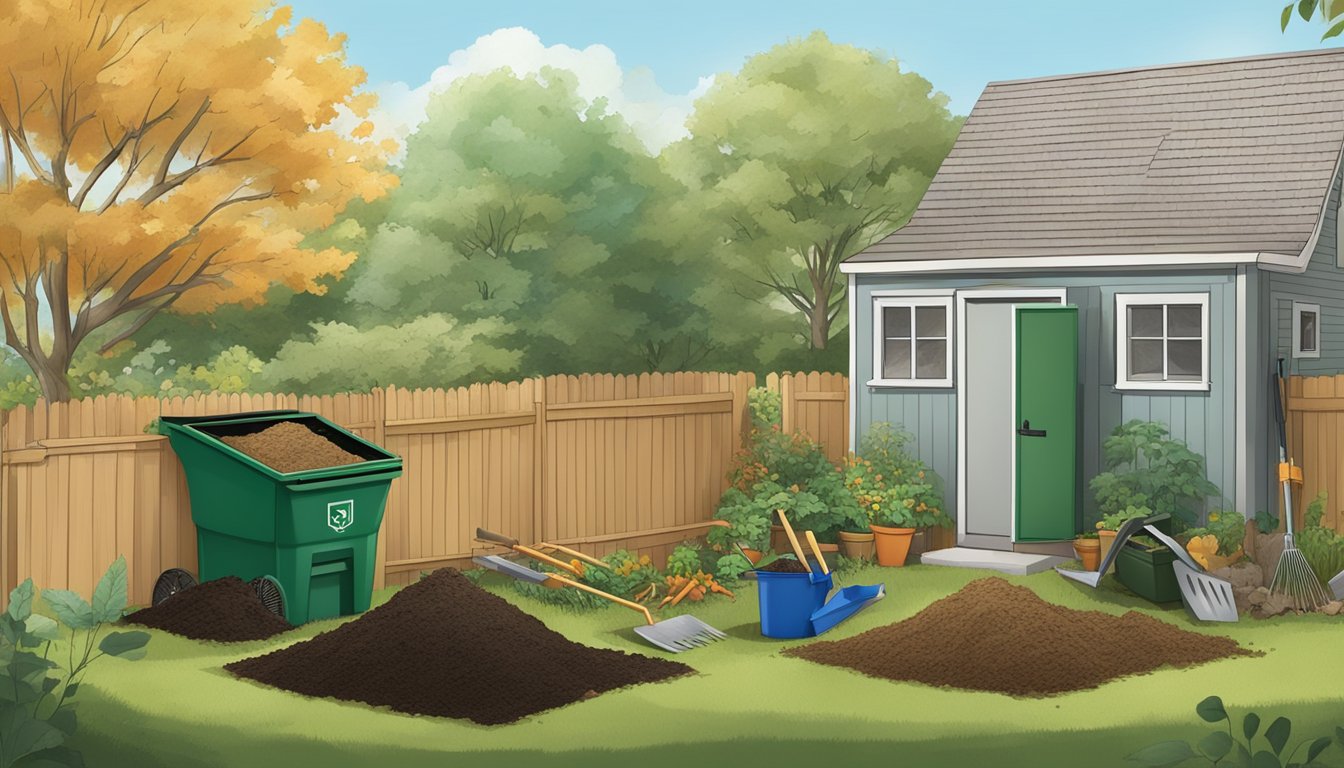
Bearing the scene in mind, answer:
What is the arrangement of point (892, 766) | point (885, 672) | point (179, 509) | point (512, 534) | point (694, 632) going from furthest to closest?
point (512, 534) → point (179, 509) → point (694, 632) → point (885, 672) → point (892, 766)

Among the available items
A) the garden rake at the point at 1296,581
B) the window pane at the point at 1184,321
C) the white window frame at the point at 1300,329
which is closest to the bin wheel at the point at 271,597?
the garden rake at the point at 1296,581

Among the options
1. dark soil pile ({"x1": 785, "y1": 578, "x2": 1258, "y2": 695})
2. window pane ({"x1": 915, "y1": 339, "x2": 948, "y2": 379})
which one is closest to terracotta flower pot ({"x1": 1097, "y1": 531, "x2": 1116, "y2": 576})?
window pane ({"x1": 915, "y1": 339, "x2": 948, "y2": 379})

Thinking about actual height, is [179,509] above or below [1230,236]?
below

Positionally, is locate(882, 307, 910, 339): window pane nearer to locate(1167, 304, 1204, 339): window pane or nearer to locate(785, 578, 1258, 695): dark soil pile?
locate(1167, 304, 1204, 339): window pane

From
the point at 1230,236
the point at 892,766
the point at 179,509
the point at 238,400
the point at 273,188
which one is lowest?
the point at 892,766

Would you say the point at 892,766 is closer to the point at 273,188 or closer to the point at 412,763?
the point at 412,763

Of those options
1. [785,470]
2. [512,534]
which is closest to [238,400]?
[512,534]

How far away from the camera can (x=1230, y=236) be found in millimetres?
12242

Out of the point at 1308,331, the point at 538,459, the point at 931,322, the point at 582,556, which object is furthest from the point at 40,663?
the point at 1308,331

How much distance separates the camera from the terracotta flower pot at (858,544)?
12312 millimetres

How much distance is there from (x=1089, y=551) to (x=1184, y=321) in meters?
2.08

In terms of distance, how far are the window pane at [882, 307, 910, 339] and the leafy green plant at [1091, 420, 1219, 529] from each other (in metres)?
2.07

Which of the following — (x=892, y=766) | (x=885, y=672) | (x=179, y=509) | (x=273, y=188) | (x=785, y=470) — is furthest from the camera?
(x=273, y=188)

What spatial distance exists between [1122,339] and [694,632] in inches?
198
